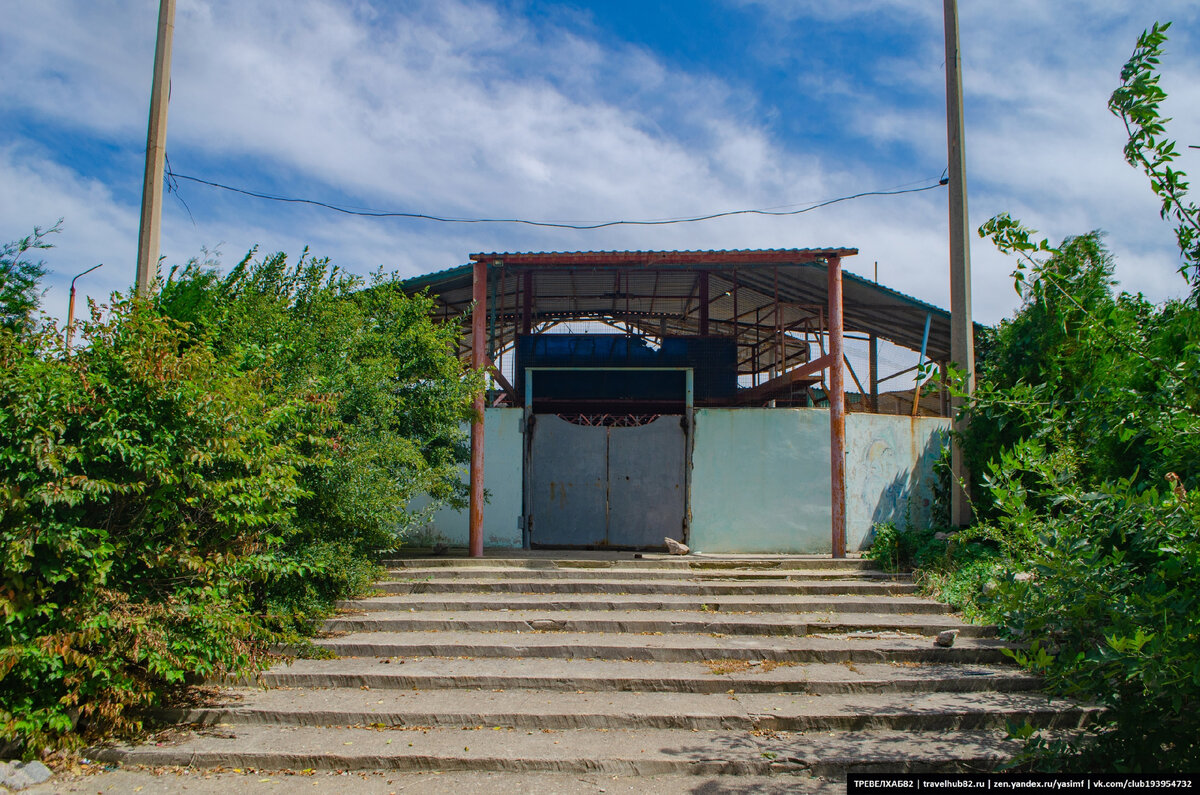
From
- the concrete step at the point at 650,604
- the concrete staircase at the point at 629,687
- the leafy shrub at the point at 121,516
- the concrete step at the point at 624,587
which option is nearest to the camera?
the leafy shrub at the point at 121,516

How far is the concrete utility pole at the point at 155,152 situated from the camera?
7.67m

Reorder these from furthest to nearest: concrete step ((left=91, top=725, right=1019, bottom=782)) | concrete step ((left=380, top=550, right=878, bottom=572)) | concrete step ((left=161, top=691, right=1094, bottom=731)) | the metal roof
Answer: the metal roof → concrete step ((left=380, top=550, right=878, bottom=572)) → concrete step ((left=161, top=691, right=1094, bottom=731)) → concrete step ((left=91, top=725, right=1019, bottom=782))

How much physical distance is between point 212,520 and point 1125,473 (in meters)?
7.65

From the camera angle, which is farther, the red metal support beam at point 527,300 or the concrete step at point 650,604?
the red metal support beam at point 527,300

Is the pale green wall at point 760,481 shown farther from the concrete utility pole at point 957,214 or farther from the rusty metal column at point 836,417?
the concrete utility pole at point 957,214

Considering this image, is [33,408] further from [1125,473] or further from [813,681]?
[1125,473]

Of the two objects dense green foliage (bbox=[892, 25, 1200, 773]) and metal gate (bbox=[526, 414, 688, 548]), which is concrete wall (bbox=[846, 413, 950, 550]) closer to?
metal gate (bbox=[526, 414, 688, 548])

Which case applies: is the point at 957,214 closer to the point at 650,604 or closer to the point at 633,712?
the point at 650,604

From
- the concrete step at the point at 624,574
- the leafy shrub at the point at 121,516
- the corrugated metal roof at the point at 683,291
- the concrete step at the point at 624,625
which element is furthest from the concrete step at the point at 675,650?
the corrugated metal roof at the point at 683,291

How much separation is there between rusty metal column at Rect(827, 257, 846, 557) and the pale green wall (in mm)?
301

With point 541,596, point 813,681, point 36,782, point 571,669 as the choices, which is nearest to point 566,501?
point 541,596

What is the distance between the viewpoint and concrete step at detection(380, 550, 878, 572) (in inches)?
360

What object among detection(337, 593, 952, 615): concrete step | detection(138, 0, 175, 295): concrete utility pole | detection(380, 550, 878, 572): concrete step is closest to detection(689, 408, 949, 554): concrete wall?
detection(380, 550, 878, 572): concrete step

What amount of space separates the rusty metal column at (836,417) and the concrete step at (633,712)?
158 inches
